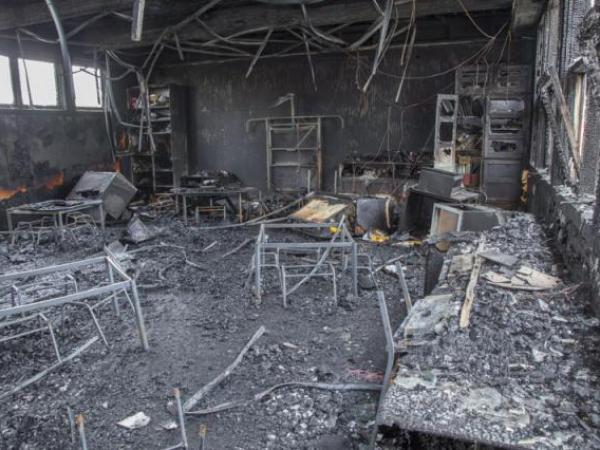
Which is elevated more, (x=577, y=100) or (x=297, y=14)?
(x=297, y=14)

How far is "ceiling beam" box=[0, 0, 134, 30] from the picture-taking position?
8509 mm

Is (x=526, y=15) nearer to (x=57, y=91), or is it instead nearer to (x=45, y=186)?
(x=57, y=91)

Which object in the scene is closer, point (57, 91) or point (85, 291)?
point (85, 291)

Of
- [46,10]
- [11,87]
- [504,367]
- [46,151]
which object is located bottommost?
[504,367]

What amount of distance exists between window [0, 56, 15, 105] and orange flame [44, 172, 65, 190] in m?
1.96

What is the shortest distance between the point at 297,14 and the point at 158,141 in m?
6.14

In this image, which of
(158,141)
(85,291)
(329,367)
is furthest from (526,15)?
(158,141)

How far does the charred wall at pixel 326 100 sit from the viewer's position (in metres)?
11.3

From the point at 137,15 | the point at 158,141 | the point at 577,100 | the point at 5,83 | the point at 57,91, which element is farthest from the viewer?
the point at 158,141

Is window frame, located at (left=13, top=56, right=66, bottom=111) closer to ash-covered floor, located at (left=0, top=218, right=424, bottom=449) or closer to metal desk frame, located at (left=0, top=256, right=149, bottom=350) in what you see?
ash-covered floor, located at (left=0, top=218, right=424, bottom=449)

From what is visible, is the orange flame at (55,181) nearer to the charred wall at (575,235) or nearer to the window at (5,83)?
the window at (5,83)

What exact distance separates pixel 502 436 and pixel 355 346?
2.63 m

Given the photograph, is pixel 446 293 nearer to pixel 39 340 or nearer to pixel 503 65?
pixel 39 340

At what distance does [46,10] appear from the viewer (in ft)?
30.4
